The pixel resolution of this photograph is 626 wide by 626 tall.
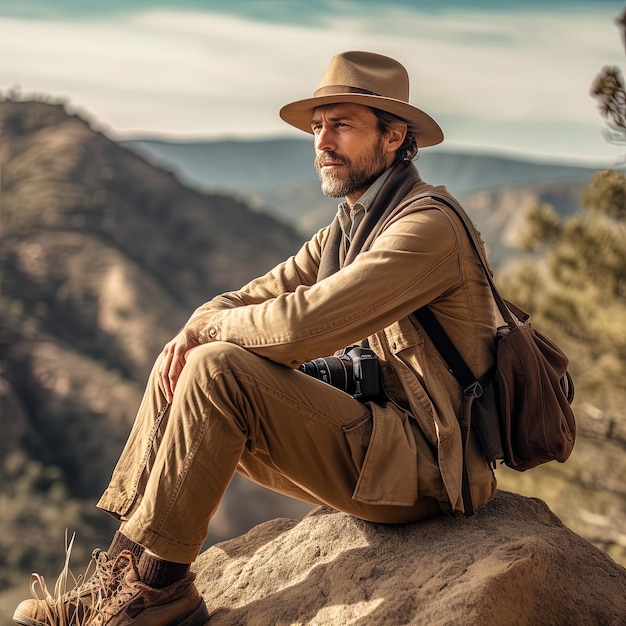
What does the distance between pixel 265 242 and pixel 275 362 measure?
140 ft

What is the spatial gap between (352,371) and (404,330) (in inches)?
8.9

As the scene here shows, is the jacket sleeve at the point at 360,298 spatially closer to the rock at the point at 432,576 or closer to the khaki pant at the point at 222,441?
the khaki pant at the point at 222,441

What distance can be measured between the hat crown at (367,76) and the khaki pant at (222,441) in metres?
1.08

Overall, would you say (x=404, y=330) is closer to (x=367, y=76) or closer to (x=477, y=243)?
(x=477, y=243)

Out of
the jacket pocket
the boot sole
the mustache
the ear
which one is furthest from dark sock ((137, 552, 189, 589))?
the ear

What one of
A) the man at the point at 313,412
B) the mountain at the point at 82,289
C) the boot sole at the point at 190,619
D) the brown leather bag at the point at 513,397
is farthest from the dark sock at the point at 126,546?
the mountain at the point at 82,289

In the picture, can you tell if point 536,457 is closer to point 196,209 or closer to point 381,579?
point 381,579

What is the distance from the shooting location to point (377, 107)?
365cm

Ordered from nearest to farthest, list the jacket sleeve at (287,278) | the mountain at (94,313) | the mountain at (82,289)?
the jacket sleeve at (287,278)
the mountain at (94,313)
the mountain at (82,289)

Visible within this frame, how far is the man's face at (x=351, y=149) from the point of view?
370 centimetres

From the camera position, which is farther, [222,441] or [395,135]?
[395,135]

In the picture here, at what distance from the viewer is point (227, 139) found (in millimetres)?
91875

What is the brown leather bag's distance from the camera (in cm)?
337

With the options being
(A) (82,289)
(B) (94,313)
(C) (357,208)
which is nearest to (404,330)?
(C) (357,208)
